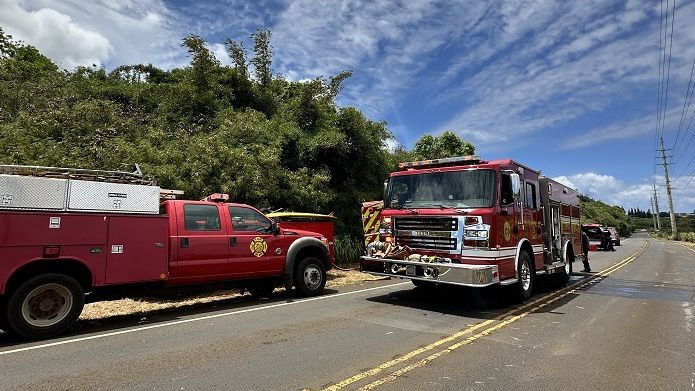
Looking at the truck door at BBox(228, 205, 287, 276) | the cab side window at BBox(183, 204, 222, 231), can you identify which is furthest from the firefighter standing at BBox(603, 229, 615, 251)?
the cab side window at BBox(183, 204, 222, 231)

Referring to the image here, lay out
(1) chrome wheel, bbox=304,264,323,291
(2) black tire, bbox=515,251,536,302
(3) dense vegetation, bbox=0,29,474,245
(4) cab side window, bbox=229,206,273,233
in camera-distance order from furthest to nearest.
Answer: (3) dense vegetation, bbox=0,29,474,245 → (1) chrome wheel, bbox=304,264,323,291 → (2) black tire, bbox=515,251,536,302 → (4) cab side window, bbox=229,206,273,233

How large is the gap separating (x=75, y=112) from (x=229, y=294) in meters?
9.88

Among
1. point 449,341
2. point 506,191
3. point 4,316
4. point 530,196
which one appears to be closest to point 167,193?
point 4,316

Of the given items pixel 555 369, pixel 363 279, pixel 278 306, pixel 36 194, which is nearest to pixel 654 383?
pixel 555 369

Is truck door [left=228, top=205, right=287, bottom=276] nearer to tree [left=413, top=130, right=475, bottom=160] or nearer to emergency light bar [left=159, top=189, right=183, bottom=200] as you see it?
emergency light bar [left=159, top=189, right=183, bottom=200]

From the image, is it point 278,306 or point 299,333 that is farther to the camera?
point 278,306

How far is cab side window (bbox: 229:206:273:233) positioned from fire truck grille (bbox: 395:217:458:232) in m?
2.73

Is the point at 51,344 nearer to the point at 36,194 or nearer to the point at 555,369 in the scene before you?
the point at 36,194

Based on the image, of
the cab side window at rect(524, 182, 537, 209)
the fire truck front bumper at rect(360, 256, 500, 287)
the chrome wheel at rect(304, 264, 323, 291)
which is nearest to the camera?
the fire truck front bumper at rect(360, 256, 500, 287)

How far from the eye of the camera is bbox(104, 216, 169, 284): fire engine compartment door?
6941 millimetres

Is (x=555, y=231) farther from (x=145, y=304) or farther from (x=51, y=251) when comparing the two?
(x=51, y=251)

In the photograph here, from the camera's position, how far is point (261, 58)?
80.3 ft

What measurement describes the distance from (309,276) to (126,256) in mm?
4058

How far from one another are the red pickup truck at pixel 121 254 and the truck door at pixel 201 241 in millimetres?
17
